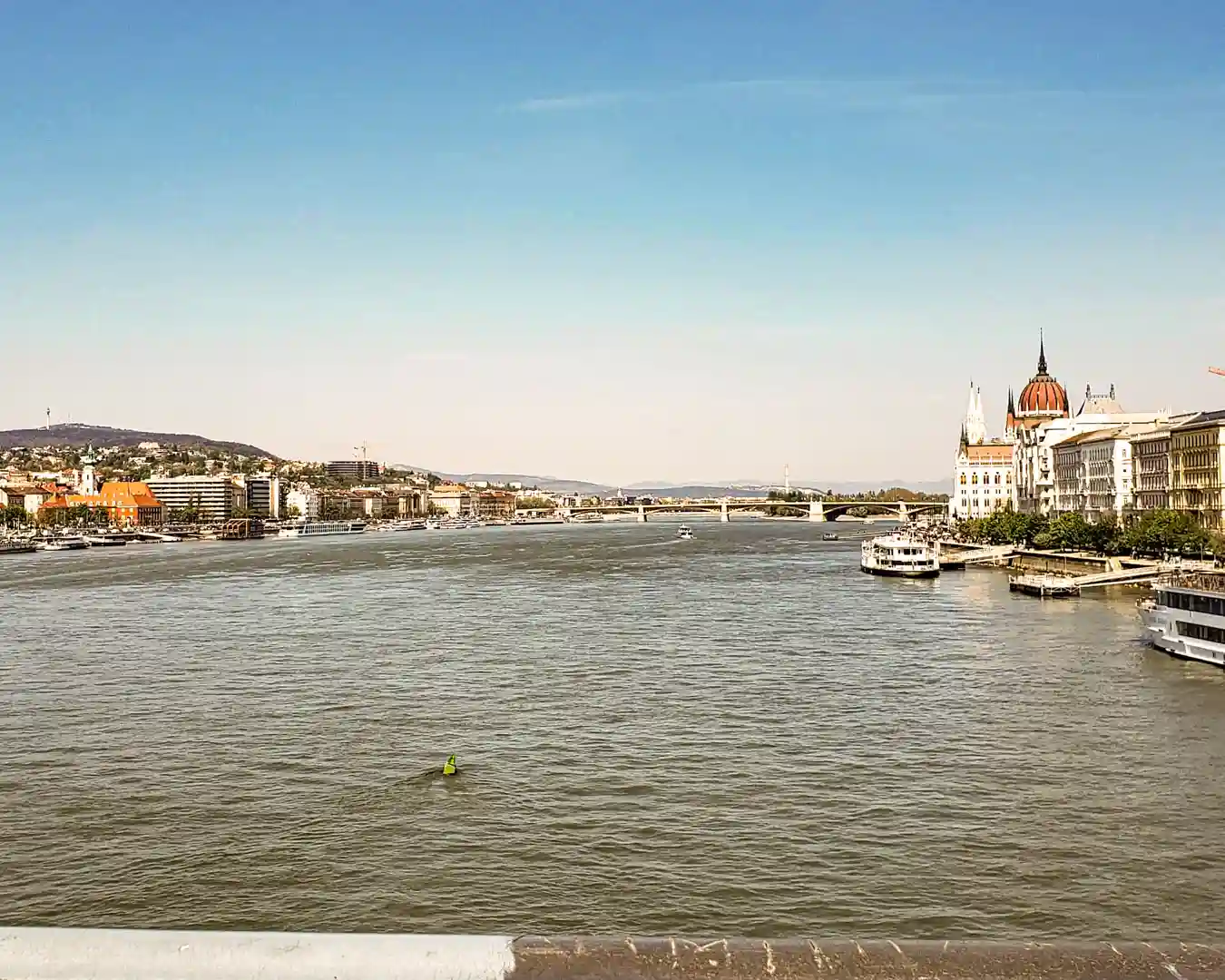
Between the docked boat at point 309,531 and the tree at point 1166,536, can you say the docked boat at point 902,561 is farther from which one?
the docked boat at point 309,531

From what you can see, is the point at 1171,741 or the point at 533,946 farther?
the point at 1171,741

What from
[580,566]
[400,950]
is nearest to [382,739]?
[400,950]

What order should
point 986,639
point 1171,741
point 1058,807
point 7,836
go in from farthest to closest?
point 986,639 → point 1171,741 → point 1058,807 → point 7,836

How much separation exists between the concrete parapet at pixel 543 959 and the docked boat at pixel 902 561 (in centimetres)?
6717

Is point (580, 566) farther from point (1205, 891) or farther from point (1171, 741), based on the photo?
point (1205, 891)

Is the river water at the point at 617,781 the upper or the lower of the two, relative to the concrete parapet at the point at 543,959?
lower

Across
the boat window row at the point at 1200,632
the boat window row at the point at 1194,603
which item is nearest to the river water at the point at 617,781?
the boat window row at the point at 1200,632

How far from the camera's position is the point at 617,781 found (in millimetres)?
18625

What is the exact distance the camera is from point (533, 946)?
14.3ft

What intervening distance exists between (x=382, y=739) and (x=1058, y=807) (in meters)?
11.1

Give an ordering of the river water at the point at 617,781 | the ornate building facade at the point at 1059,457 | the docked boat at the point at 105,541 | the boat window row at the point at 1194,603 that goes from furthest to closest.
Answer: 1. the docked boat at the point at 105,541
2. the ornate building facade at the point at 1059,457
3. the boat window row at the point at 1194,603
4. the river water at the point at 617,781

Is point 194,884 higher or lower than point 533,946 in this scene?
lower

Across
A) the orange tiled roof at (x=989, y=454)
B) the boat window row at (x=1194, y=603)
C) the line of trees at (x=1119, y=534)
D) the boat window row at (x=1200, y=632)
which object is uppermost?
the orange tiled roof at (x=989, y=454)

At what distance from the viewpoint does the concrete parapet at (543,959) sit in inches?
166
